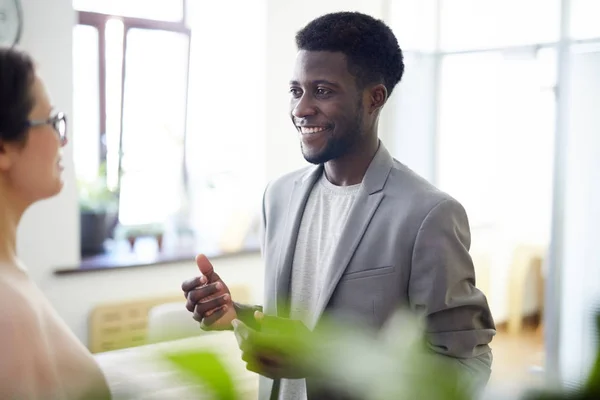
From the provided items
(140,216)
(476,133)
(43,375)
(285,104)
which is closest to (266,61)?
(285,104)

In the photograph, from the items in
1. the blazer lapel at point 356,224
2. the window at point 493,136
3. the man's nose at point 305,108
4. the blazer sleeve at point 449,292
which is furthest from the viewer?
the window at point 493,136

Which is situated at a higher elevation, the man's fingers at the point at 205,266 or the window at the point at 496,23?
the window at the point at 496,23

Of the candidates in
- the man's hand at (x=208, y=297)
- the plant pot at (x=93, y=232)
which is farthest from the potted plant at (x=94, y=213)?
the man's hand at (x=208, y=297)

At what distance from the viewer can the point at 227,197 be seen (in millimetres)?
4016

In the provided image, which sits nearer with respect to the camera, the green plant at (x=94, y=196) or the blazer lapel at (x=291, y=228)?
the blazer lapel at (x=291, y=228)

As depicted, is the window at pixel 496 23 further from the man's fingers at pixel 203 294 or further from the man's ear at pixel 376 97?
the man's fingers at pixel 203 294

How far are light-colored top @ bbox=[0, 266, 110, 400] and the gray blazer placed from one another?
0.37 meters

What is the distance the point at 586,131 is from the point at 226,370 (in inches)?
131

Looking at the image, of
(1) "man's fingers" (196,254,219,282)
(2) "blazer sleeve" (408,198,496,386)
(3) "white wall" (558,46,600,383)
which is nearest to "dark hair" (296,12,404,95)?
(2) "blazer sleeve" (408,198,496,386)

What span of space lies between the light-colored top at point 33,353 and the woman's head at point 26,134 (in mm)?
109

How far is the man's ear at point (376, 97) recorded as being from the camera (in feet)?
4.61

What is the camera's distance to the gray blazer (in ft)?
3.73

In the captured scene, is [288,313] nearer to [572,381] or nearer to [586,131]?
[572,381]

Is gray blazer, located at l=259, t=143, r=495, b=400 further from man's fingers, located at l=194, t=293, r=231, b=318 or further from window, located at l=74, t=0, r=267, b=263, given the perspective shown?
window, located at l=74, t=0, r=267, b=263
